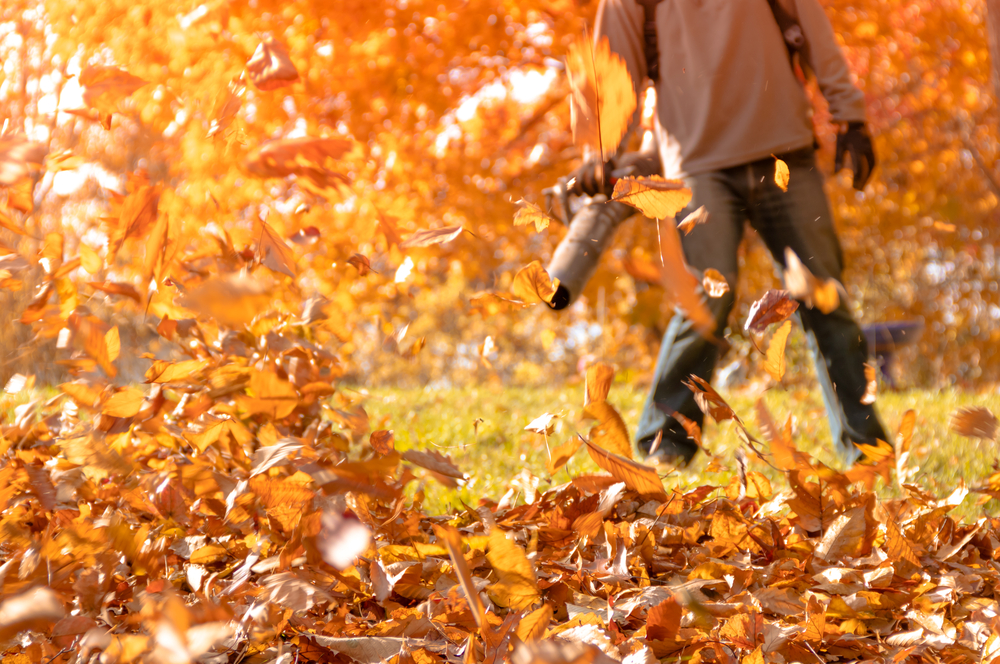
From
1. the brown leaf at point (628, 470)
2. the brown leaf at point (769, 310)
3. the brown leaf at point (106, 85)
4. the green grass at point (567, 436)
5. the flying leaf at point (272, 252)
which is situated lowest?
the green grass at point (567, 436)

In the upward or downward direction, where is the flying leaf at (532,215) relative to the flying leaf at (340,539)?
upward

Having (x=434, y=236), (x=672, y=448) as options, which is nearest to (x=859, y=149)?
(x=672, y=448)

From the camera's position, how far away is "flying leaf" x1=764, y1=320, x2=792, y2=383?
1148 millimetres

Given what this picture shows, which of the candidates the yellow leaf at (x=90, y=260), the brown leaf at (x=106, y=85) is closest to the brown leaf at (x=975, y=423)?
the brown leaf at (x=106, y=85)

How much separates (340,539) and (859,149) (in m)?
2.33

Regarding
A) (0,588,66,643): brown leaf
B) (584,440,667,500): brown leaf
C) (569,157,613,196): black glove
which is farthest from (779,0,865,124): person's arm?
(0,588,66,643): brown leaf

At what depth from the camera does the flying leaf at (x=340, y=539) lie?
33.0 inches

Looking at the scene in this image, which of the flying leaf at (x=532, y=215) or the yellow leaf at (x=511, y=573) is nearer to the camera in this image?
the yellow leaf at (x=511, y=573)

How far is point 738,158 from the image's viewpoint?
225 cm

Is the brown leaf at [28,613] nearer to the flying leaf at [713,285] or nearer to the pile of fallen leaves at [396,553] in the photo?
the pile of fallen leaves at [396,553]

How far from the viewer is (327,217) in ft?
20.7

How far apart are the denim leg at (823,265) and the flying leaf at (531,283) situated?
140 cm

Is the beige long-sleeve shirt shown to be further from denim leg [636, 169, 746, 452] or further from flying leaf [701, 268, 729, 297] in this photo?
flying leaf [701, 268, 729, 297]

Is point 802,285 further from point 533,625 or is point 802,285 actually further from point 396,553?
point 396,553
